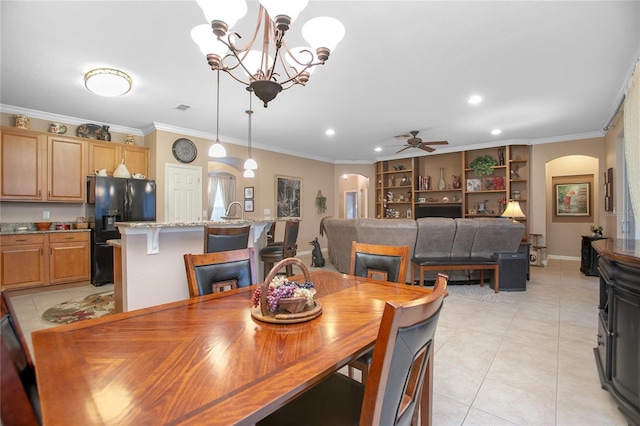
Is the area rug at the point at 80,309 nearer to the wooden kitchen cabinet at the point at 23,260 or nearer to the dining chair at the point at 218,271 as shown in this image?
the wooden kitchen cabinet at the point at 23,260

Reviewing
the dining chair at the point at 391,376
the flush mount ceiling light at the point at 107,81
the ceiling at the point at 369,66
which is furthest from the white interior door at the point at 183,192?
the dining chair at the point at 391,376

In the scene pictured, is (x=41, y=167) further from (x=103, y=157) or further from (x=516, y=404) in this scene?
(x=516, y=404)

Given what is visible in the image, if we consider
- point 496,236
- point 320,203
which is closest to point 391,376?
point 496,236

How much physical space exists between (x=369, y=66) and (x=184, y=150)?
155 inches

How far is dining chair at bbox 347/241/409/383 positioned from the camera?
193 cm

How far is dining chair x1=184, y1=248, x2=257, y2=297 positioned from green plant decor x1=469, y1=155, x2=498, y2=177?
660 cm

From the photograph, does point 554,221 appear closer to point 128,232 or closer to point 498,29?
point 498,29

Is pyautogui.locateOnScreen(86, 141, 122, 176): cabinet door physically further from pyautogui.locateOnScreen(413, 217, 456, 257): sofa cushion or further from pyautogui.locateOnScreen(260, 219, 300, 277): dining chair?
pyautogui.locateOnScreen(413, 217, 456, 257): sofa cushion

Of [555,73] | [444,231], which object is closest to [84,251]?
[444,231]

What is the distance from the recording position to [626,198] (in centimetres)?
457

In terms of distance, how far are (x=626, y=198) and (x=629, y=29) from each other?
324 cm

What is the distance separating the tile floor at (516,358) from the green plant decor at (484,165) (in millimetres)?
3377

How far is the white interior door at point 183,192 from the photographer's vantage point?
5328mm

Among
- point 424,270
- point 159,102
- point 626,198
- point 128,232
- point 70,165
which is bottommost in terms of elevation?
point 424,270
